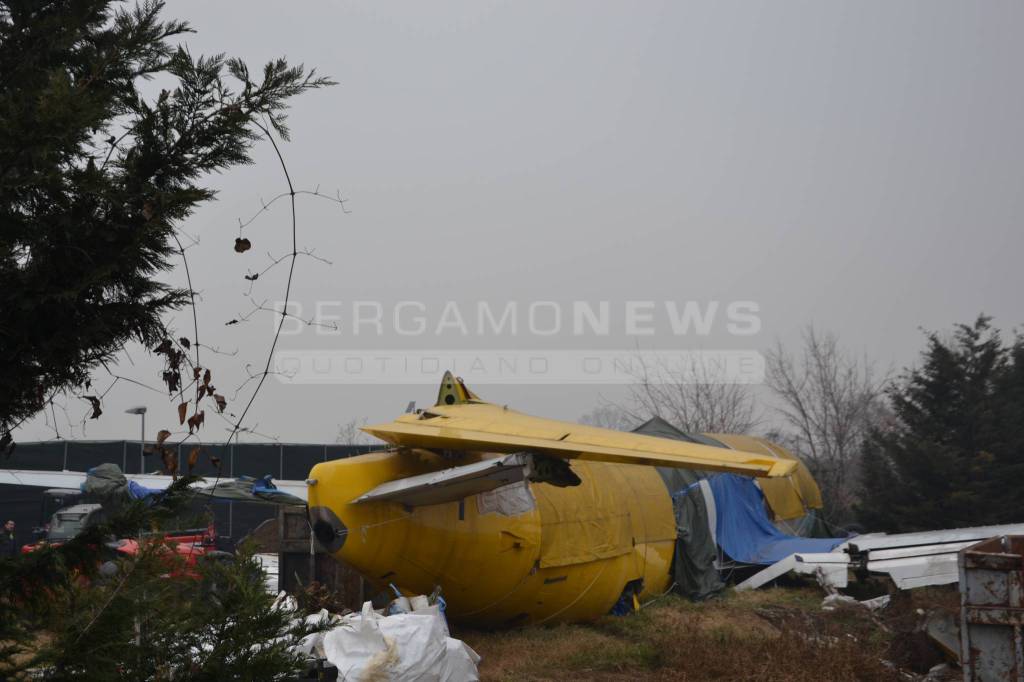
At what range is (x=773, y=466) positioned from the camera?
628cm

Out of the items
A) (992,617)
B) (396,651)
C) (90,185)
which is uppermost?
(90,185)

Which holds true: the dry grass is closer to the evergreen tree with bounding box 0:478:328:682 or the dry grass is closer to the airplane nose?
the airplane nose

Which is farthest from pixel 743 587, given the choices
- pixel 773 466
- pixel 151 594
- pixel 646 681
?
pixel 151 594

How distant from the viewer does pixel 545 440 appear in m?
7.92

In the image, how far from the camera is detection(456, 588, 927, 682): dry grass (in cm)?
860

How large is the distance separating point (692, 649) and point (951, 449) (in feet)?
38.1

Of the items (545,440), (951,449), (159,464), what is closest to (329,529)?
(545,440)

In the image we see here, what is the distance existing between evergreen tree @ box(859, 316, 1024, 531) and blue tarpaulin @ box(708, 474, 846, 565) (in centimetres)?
316

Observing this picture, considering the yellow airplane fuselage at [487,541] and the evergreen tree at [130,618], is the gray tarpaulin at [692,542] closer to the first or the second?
the yellow airplane fuselage at [487,541]

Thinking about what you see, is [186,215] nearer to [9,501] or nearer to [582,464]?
[582,464]

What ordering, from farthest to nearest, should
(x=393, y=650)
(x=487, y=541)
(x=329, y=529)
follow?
1. (x=487, y=541)
2. (x=329, y=529)
3. (x=393, y=650)

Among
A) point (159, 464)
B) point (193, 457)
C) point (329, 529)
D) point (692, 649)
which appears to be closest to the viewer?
point (193, 457)

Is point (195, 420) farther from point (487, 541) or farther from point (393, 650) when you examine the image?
point (487, 541)

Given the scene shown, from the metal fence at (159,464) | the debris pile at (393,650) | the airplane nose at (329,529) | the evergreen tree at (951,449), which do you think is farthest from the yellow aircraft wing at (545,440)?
the evergreen tree at (951,449)
